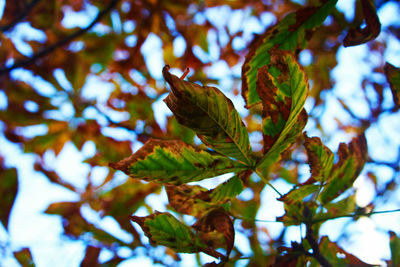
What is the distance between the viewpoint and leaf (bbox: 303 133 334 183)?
1.33ft

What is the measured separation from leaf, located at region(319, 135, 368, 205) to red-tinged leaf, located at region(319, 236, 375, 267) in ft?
0.36

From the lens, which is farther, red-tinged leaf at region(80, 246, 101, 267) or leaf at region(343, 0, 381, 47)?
red-tinged leaf at region(80, 246, 101, 267)

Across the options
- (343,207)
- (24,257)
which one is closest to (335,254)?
(343,207)

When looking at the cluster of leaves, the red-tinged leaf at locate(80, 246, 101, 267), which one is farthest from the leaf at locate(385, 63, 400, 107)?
the red-tinged leaf at locate(80, 246, 101, 267)

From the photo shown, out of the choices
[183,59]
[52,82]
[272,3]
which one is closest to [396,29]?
[272,3]

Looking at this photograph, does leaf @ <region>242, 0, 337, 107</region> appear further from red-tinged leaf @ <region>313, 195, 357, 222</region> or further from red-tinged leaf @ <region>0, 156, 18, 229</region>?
red-tinged leaf @ <region>0, 156, 18, 229</region>

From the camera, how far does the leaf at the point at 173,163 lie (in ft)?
1.16

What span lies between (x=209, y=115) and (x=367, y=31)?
0.79ft

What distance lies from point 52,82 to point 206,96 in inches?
39.4

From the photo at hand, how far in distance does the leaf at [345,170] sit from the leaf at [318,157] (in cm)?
4

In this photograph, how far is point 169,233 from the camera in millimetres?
395

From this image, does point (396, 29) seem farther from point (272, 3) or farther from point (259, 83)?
point (259, 83)

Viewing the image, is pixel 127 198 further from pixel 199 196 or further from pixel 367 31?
pixel 367 31

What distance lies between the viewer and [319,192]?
458mm
